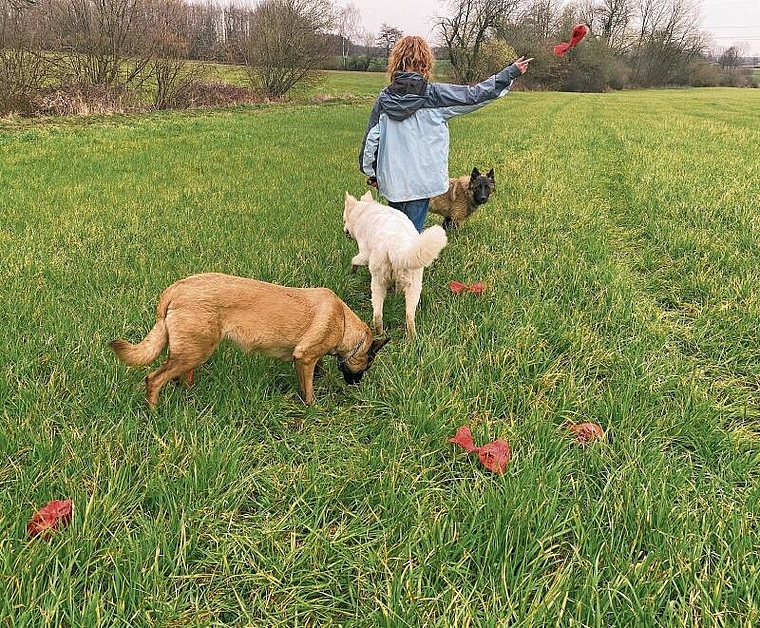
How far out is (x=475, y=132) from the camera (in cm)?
1909

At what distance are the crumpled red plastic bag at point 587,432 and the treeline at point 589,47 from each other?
41.2 meters

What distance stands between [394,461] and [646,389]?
1.72 m

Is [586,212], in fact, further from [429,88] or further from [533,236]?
[429,88]

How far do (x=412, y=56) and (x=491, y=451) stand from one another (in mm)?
4054

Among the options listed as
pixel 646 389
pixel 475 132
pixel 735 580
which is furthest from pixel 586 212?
pixel 475 132

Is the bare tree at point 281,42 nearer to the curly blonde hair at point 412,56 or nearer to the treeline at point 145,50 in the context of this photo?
the treeline at point 145,50

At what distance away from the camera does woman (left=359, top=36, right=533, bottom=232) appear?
503 centimetres

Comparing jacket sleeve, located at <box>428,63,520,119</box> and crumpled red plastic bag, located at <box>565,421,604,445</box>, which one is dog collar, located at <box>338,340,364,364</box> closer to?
crumpled red plastic bag, located at <box>565,421,604,445</box>

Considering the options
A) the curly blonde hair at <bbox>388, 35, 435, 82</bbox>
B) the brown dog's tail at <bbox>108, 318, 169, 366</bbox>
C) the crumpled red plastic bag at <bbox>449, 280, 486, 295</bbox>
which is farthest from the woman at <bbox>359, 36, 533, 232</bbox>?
the brown dog's tail at <bbox>108, 318, 169, 366</bbox>

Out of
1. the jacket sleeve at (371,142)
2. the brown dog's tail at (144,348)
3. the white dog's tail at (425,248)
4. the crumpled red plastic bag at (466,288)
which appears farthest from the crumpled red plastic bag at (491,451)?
the jacket sleeve at (371,142)

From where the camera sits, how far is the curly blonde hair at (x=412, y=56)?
5.01 meters

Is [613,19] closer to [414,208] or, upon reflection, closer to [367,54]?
→ [367,54]

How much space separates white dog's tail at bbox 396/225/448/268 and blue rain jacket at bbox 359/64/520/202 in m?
1.77

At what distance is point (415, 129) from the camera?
207 inches
